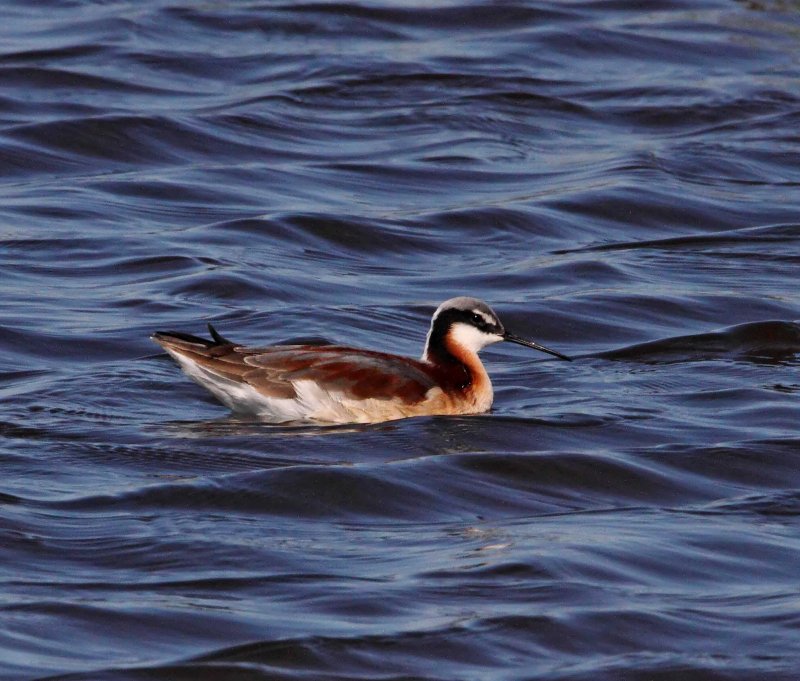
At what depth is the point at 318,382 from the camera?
11289 mm

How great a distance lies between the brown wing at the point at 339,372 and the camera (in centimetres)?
1130

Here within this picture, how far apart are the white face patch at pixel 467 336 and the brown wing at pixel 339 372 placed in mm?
491

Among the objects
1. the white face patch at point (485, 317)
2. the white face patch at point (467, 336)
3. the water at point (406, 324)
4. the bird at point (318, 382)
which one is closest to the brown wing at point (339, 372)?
the bird at point (318, 382)

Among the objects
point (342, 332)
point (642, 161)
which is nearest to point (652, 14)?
point (642, 161)

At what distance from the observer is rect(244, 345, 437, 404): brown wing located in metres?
11.3

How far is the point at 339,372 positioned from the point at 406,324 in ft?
8.58

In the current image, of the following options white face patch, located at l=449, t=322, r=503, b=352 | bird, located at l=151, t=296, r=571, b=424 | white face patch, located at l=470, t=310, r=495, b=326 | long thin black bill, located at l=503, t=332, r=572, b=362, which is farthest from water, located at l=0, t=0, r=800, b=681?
white face patch, located at l=470, t=310, r=495, b=326

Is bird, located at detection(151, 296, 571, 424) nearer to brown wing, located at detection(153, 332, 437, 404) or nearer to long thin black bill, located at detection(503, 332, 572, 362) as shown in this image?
brown wing, located at detection(153, 332, 437, 404)

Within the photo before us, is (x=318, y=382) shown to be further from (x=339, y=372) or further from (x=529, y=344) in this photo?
(x=529, y=344)

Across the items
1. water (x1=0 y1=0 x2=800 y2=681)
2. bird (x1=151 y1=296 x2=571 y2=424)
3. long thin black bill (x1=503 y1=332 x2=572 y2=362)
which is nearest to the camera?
water (x1=0 y1=0 x2=800 y2=681)

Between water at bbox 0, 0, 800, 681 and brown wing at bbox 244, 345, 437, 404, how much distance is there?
0.25 m

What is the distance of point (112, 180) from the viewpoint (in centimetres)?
1744

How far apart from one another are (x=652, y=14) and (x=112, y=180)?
10.1 metres

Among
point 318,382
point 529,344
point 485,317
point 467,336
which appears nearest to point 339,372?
point 318,382
